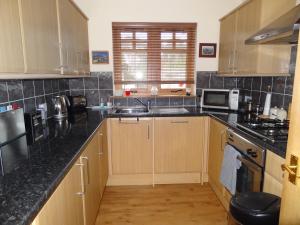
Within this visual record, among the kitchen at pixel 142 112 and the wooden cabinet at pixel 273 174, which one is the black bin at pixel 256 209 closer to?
the kitchen at pixel 142 112

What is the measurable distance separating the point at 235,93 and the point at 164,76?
976mm

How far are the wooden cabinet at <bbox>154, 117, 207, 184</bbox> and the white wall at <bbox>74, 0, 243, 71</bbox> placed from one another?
116 centimetres

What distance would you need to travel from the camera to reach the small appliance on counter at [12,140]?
1248 mm

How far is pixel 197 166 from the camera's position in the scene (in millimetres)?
2805

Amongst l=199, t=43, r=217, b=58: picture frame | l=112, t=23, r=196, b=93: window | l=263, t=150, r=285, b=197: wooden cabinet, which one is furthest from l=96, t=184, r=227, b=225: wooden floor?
l=199, t=43, r=217, b=58: picture frame

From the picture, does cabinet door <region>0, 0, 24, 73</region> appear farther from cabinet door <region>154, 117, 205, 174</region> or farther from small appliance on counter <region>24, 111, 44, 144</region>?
cabinet door <region>154, 117, 205, 174</region>

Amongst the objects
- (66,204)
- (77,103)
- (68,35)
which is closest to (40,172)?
(66,204)

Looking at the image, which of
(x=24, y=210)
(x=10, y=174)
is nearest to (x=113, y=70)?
(x=10, y=174)

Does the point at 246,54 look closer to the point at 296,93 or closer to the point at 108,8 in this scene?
the point at 296,93

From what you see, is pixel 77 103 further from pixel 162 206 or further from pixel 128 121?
pixel 162 206

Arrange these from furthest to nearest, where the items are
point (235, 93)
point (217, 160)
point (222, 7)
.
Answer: point (222, 7)
point (235, 93)
point (217, 160)

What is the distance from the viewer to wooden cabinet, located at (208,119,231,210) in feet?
7.48

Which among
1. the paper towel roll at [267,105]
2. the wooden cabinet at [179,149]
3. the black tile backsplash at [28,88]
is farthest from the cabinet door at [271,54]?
the black tile backsplash at [28,88]

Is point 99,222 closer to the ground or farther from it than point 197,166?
closer to the ground
